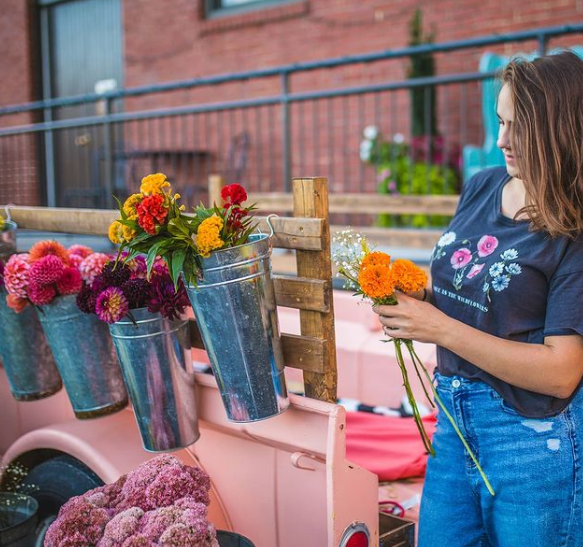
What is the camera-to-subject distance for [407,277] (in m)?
1.65

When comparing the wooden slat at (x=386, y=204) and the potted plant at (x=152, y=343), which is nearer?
the potted plant at (x=152, y=343)

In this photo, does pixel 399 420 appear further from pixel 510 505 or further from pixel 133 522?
pixel 133 522

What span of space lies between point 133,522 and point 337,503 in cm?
48

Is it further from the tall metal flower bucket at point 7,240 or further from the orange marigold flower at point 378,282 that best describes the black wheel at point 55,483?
the orange marigold flower at point 378,282

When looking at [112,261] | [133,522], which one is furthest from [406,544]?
[112,261]

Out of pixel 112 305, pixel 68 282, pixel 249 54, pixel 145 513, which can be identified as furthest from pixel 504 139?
pixel 249 54

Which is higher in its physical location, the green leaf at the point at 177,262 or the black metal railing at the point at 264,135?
the black metal railing at the point at 264,135

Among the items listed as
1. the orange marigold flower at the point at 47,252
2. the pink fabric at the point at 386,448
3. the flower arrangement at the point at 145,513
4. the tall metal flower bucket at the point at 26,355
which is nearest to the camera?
the flower arrangement at the point at 145,513

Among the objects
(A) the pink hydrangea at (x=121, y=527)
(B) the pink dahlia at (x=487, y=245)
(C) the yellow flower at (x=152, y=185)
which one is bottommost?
(A) the pink hydrangea at (x=121, y=527)

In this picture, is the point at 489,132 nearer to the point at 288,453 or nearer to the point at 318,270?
the point at 318,270

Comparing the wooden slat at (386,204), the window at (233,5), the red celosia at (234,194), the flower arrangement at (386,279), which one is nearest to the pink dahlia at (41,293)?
the red celosia at (234,194)

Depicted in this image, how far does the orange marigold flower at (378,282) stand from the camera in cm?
163

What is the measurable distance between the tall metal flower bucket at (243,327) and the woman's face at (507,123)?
628mm

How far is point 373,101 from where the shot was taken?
25.7 feet
